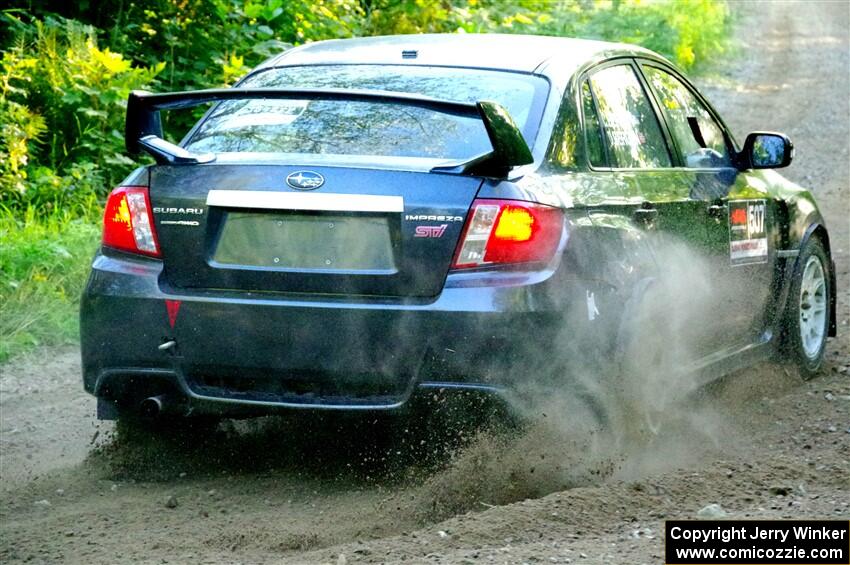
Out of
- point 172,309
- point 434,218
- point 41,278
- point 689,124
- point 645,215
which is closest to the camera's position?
point 434,218

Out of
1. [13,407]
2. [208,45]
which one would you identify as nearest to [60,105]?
[208,45]

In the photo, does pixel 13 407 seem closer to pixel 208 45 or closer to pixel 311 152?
pixel 311 152

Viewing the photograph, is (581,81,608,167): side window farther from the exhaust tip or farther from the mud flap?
the mud flap

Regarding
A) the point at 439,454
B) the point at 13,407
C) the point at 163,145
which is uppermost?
the point at 163,145

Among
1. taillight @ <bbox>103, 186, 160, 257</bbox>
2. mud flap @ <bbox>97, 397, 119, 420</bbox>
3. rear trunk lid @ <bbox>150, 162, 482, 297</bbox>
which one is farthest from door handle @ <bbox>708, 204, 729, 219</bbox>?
mud flap @ <bbox>97, 397, 119, 420</bbox>

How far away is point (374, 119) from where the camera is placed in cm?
466

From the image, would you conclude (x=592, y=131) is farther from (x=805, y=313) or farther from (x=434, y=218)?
(x=805, y=313)

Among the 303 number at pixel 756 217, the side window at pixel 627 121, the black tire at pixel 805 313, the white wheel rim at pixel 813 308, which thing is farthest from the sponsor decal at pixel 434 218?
the white wheel rim at pixel 813 308

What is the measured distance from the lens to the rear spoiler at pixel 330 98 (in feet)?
13.9

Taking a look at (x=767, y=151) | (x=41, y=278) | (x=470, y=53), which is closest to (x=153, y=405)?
(x=470, y=53)

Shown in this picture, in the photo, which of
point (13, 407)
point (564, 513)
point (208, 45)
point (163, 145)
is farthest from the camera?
point (208, 45)

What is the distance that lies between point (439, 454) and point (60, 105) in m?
6.21

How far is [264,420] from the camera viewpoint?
5.59 m

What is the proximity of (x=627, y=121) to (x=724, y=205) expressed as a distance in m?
0.67
